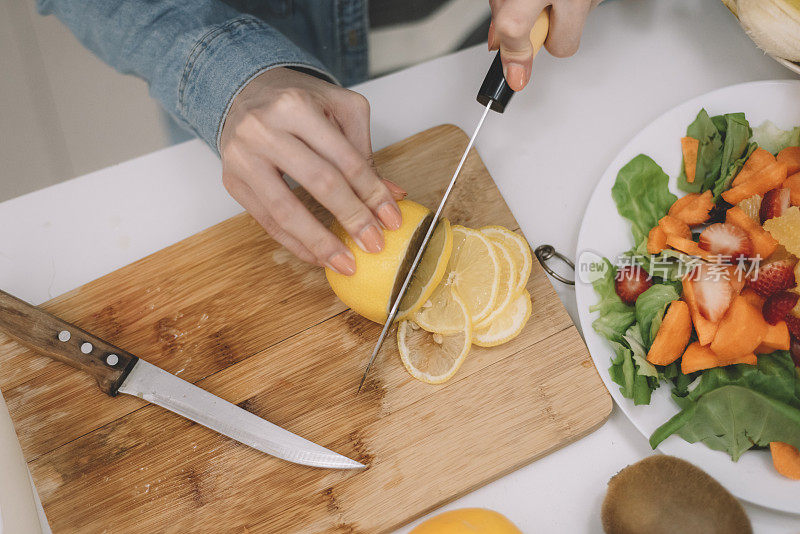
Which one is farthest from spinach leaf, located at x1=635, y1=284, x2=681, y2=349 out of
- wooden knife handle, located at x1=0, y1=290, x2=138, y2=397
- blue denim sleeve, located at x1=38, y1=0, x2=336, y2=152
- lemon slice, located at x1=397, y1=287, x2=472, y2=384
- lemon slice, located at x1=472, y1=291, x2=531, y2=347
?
wooden knife handle, located at x1=0, y1=290, x2=138, y2=397

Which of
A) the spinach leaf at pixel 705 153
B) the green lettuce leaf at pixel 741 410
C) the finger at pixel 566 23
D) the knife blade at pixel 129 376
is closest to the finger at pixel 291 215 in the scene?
the knife blade at pixel 129 376

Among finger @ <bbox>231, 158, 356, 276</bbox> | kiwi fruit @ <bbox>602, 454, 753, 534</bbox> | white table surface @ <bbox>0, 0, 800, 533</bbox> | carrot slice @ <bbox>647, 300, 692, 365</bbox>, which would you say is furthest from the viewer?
white table surface @ <bbox>0, 0, 800, 533</bbox>

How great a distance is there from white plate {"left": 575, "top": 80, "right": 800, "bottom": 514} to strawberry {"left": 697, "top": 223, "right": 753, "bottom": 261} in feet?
0.52

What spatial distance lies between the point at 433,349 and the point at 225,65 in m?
0.69

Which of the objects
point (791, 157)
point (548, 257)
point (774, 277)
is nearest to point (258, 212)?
point (548, 257)

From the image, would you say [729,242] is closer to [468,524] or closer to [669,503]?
[669,503]

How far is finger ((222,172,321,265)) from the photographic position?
3.52 ft

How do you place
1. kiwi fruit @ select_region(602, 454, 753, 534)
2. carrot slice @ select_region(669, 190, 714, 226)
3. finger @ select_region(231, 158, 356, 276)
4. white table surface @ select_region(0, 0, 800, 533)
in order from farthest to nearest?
white table surface @ select_region(0, 0, 800, 533) < carrot slice @ select_region(669, 190, 714, 226) < finger @ select_region(231, 158, 356, 276) < kiwi fruit @ select_region(602, 454, 753, 534)

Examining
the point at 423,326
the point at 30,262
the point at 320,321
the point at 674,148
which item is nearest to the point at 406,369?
the point at 423,326

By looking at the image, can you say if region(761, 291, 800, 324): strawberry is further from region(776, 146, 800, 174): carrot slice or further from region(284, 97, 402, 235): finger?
region(284, 97, 402, 235): finger

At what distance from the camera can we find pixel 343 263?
3.46 feet

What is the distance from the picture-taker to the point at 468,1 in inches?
82.1

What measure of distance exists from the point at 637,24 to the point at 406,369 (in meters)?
1.08

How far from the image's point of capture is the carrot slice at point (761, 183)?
1.18 m
